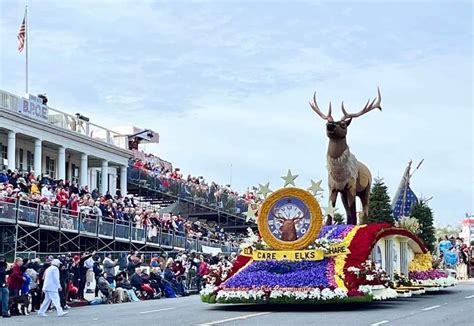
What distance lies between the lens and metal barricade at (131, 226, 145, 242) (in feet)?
131

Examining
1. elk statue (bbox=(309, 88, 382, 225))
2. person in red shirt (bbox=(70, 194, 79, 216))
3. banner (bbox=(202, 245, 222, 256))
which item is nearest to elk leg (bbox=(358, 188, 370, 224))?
elk statue (bbox=(309, 88, 382, 225))

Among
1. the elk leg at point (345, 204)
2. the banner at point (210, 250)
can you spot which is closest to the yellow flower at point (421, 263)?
the elk leg at point (345, 204)

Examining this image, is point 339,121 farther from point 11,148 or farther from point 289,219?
point 11,148

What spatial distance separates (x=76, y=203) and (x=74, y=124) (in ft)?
48.0

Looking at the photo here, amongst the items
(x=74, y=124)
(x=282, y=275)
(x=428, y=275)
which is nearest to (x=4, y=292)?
(x=282, y=275)

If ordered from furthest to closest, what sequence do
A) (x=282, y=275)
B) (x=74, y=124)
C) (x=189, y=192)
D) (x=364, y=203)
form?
(x=189, y=192) → (x=74, y=124) → (x=364, y=203) → (x=282, y=275)

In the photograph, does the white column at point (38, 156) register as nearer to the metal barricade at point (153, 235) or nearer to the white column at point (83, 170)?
the white column at point (83, 170)

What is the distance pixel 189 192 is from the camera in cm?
5584

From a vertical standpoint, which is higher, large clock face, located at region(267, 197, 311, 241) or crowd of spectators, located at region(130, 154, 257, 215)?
crowd of spectators, located at region(130, 154, 257, 215)

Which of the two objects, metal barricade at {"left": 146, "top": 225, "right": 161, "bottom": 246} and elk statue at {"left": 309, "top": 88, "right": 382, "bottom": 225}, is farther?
metal barricade at {"left": 146, "top": 225, "right": 161, "bottom": 246}

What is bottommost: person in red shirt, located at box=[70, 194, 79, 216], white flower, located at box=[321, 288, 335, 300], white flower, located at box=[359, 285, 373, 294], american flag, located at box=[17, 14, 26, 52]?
white flower, located at box=[321, 288, 335, 300]

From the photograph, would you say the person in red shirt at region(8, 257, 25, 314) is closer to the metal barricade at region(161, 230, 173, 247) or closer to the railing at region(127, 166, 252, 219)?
the metal barricade at region(161, 230, 173, 247)

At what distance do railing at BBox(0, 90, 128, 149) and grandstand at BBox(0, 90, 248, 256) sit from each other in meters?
0.05

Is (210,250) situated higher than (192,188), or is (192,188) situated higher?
(192,188)
